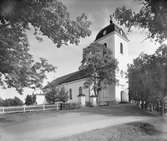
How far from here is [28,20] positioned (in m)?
11.2

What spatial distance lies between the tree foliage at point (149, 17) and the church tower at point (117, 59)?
75.6ft

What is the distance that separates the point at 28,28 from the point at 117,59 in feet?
78.7

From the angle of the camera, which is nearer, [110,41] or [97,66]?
[97,66]

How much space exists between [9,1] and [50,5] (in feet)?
8.08

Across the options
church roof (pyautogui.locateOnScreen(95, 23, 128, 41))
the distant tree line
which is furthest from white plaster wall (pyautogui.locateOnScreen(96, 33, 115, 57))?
the distant tree line

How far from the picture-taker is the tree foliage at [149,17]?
299 inches

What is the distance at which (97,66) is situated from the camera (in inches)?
1225

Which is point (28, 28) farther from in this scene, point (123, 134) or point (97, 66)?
point (97, 66)

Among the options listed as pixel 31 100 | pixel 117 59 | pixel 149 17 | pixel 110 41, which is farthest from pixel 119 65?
pixel 31 100

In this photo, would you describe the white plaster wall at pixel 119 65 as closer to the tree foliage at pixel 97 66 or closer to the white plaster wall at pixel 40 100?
the tree foliage at pixel 97 66

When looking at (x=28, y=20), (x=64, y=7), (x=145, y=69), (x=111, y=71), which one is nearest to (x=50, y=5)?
(x=64, y=7)

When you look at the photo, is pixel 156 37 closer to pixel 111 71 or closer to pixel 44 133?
pixel 44 133

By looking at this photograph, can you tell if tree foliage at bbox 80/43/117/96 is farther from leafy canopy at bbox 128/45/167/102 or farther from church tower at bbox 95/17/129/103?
leafy canopy at bbox 128/45/167/102

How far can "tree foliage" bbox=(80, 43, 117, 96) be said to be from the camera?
3098 centimetres
